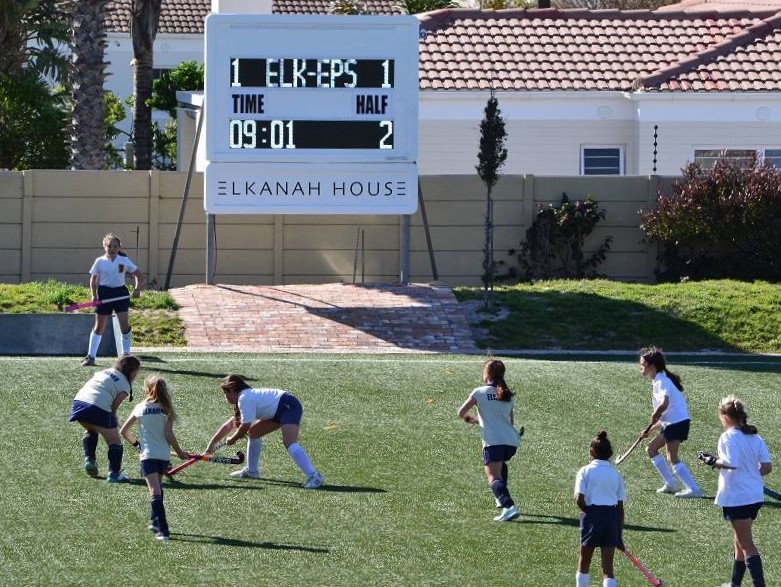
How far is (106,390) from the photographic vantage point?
13500 millimetres

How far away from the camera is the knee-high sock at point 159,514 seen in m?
12.0

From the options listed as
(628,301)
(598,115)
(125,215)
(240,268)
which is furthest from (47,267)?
(598,115)

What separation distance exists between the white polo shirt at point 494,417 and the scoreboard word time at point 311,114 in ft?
41.2

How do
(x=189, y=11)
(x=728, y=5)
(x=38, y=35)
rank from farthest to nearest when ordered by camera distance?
(x=189, y=11)
(x=728, y=5)
(x=38, y=35)

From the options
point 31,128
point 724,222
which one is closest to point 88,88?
point 31,128

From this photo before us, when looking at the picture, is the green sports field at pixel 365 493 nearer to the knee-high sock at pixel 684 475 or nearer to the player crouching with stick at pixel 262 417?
the knee-high sock at pixel 684 475

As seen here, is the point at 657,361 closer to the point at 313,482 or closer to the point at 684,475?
the point at 684,475

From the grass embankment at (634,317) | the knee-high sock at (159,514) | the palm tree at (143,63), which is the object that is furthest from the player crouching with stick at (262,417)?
the palm tree at (143,63)

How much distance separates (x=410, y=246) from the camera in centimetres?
2686

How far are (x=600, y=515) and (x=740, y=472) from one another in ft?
3.55

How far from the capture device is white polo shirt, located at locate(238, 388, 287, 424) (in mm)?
13383

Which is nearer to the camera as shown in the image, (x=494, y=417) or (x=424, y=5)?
(x=494, y=417)

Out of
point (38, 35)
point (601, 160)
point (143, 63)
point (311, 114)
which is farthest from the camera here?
point (143, 63)

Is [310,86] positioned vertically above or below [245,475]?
above
